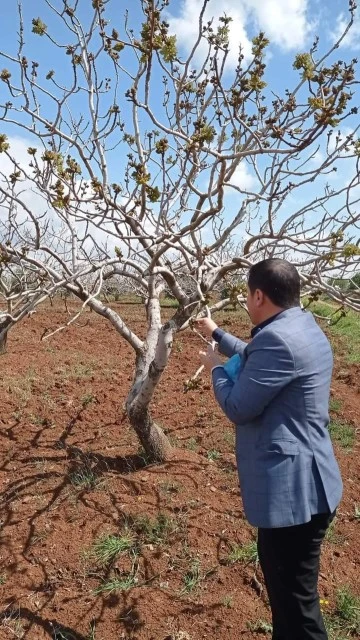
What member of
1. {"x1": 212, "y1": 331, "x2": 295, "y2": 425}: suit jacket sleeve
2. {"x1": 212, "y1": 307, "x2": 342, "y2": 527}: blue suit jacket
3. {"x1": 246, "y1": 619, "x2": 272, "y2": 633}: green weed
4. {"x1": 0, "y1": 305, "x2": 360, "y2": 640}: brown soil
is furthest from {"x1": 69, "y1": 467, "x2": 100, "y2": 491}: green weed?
{"x1": 212, "y1": 331, "x2": 295, "y2": 425}: suit jacket sleeve

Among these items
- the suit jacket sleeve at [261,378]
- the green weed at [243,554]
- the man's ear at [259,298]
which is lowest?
the green weed at [243,554]

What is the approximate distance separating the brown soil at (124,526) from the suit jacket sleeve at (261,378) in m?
1.37

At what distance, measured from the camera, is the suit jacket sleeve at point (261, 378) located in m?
1.84

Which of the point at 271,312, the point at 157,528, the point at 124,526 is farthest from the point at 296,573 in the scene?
the point at 124,526

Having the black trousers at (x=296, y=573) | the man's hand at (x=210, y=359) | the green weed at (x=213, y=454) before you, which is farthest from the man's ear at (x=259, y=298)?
the green weed at (x=213, y=454)

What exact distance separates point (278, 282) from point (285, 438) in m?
0.57

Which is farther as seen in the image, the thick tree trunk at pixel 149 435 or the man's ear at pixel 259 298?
the thick tree trunk at pixel 149 435

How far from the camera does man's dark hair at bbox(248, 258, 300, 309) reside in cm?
196

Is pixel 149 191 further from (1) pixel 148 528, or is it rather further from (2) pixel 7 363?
(2) pixel 7 363

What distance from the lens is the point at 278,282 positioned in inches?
77.0

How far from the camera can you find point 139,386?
3.73 metres

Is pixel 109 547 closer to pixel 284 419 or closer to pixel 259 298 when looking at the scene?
pixel 284 419

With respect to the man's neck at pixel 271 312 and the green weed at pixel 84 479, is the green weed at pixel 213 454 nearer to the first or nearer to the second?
the green weed at pixel 84 479

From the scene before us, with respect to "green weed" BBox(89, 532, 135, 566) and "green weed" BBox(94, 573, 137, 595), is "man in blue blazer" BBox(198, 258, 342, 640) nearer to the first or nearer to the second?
"green weed" BBox(94, 573, 137, 595)
